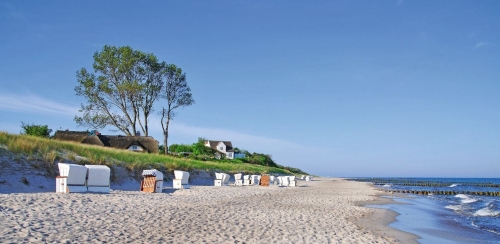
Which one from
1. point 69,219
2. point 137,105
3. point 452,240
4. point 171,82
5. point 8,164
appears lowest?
point 452,240

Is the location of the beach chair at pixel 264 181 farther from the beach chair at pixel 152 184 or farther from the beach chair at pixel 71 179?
the beach chair at pixel 71 179

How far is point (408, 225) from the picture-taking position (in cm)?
1291

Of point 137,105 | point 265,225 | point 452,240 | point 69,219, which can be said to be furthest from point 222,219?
point 137,105

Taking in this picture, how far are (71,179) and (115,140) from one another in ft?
125

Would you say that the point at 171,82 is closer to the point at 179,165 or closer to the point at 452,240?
the point at 179,165

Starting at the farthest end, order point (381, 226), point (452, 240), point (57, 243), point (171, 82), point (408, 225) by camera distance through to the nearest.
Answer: point (171, 82) → point (408, 225) → point (381, 226) → point (452, 240) → point (57, 243)

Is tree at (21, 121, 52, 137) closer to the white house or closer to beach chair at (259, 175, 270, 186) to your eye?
beach chair at (259, 175, 270, 186)

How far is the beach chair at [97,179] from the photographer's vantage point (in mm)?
14383

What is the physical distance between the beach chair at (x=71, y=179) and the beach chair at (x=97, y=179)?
18 cm

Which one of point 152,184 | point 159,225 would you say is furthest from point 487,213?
point 159,225

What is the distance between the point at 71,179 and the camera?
13602 mm

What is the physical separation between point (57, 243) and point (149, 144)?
4251 centimetres

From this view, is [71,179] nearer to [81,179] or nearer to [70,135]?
[81,179]

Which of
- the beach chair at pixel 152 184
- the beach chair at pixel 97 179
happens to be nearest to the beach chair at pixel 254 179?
the beach chair at pixel 152 184
